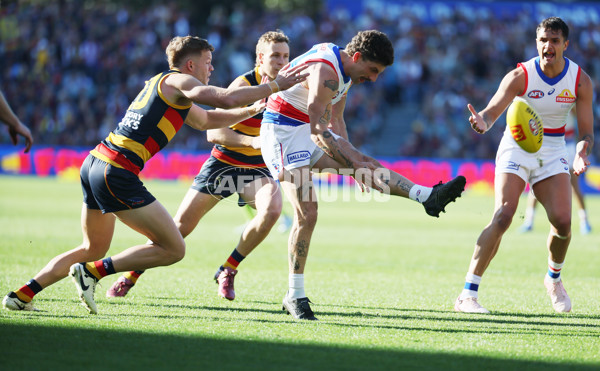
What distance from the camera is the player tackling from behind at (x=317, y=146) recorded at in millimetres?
6012

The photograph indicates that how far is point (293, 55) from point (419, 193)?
84.5 feet

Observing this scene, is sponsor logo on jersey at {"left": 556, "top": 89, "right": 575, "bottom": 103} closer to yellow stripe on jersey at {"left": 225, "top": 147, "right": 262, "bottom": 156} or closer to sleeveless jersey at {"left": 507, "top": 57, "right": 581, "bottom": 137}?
sleeveless jersey at {"left": 507, "top": 57, "right": 581, "bottom": 137}

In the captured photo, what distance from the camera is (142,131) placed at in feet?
19.7

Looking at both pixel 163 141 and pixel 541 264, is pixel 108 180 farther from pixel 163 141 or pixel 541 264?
pixel 541 264

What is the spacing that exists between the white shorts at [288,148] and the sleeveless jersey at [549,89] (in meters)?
2.06

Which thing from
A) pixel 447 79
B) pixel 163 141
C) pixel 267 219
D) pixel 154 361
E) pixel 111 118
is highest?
pixel 447 79

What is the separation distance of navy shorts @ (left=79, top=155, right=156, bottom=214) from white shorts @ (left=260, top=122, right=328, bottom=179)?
1.14m

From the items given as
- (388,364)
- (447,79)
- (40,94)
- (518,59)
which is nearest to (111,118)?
(40,94)

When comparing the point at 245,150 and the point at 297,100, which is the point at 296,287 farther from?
the point at 245,150

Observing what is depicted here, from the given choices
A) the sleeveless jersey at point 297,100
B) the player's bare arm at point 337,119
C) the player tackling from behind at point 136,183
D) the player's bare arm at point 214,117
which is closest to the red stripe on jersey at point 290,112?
the sleeveless jersey at point 297,100

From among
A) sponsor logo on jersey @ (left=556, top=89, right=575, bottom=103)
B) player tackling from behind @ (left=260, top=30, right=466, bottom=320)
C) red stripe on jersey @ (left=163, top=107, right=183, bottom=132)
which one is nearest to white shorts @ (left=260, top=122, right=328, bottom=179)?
player tackling from behind @ (left=260, top=30, right=466, bottom=320)

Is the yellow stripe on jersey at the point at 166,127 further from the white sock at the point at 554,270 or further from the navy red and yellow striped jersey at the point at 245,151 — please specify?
the white sock at the point at 554,270

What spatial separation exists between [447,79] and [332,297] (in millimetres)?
24476

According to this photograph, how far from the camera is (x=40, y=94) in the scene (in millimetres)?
32625
